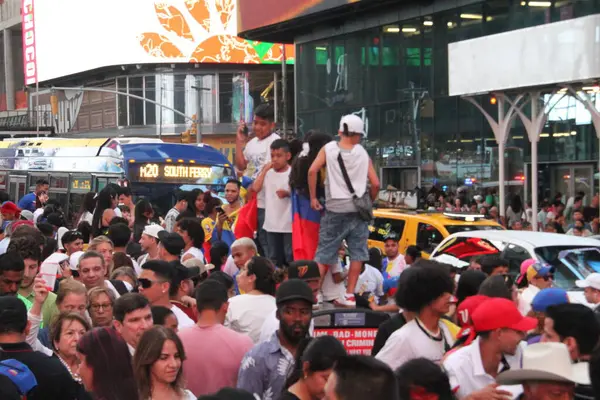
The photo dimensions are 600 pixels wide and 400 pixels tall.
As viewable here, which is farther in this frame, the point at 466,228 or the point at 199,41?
the point at 199,41

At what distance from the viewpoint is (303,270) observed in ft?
28.4

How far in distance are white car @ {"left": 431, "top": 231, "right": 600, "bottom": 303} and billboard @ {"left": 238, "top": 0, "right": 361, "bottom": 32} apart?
85.3 ft

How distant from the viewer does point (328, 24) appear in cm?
4525

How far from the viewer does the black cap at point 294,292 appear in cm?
691

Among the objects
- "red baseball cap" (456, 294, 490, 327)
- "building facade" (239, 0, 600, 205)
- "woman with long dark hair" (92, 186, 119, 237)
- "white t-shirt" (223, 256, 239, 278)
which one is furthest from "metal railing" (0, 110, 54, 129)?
"red baseball cap" (456, 294, 490, 327)

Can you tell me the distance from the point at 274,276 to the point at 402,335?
5.98ft

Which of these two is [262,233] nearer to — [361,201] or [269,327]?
[361,201]

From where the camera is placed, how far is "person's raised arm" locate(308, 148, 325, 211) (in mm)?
9916

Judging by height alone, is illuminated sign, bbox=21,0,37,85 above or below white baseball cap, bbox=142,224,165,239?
above

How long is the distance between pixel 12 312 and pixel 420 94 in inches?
1328

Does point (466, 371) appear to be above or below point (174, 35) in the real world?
below

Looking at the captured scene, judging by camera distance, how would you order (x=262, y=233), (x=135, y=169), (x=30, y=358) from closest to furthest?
(x=30, y=358) < (x=262, y=233) < (x=135, y=169)

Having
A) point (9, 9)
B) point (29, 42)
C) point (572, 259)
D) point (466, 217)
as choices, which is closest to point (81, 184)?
point (466, 217)

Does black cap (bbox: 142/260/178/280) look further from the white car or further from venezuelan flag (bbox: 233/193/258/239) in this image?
the white car
